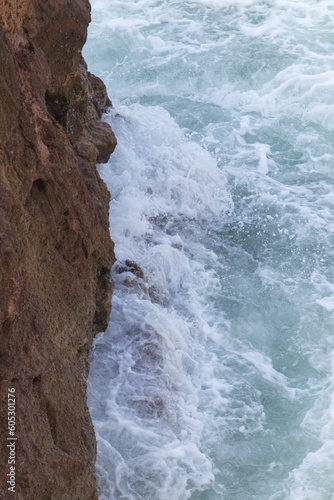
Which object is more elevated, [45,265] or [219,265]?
[45,265]

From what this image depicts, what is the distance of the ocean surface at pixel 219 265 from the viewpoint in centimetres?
686

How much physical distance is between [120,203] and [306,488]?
14.3ft

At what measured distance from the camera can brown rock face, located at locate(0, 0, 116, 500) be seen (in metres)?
4.77

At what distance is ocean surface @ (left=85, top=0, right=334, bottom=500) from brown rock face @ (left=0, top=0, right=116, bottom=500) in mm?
796

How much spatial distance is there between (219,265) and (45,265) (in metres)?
4.10

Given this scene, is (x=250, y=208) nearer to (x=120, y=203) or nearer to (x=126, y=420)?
(x=120, y=203)

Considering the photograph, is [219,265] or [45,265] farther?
[219,265]

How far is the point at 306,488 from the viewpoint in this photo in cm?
664

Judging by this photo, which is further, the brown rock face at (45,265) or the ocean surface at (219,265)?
the ocean surface at (219,265)

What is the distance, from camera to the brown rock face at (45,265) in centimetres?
477

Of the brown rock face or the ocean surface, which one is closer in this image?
the brown rock face

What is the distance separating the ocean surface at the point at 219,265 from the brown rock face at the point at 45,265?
2.61 feet

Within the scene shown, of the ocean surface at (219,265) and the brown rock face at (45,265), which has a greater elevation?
the brown rock face at (45,265)

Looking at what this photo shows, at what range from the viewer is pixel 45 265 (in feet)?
18.3
